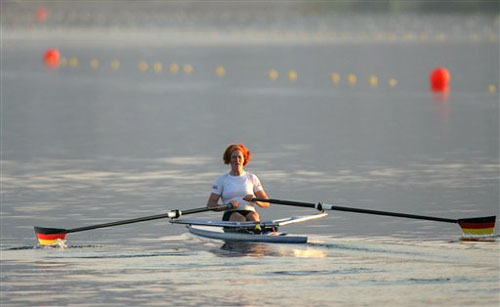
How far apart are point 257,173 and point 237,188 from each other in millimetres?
6005

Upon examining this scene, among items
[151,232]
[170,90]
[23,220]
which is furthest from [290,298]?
[170,90]

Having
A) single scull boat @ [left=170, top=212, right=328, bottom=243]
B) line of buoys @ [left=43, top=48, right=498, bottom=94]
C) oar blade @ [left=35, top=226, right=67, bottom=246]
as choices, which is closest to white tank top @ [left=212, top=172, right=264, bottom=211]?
single scull boat @ [left=170, top=212, right=328, bottom=243]

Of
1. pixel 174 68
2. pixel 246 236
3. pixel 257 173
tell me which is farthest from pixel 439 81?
pixel 246 236

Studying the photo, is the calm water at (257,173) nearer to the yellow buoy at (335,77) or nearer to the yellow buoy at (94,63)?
the yellow buoy at (335,77)

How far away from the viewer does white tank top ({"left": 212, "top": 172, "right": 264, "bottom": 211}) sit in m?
17.5

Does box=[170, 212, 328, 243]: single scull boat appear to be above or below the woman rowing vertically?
below

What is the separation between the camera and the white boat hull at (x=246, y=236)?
16641 millimetres

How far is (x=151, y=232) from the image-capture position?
18.0 meters

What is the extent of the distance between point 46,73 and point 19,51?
60.5ft

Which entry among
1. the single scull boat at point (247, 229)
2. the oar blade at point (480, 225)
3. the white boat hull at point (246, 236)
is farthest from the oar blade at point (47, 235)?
the oar blade at point (480, 225)

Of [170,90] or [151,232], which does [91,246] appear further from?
[170,90]

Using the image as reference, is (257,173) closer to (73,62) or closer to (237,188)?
(237,188)

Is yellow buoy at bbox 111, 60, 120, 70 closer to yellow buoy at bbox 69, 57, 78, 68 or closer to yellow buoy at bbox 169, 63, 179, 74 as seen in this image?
yellow buoy at bbox 69, 57, 78, 68

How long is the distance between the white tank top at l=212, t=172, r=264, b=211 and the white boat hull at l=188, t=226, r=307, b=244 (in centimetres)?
44
